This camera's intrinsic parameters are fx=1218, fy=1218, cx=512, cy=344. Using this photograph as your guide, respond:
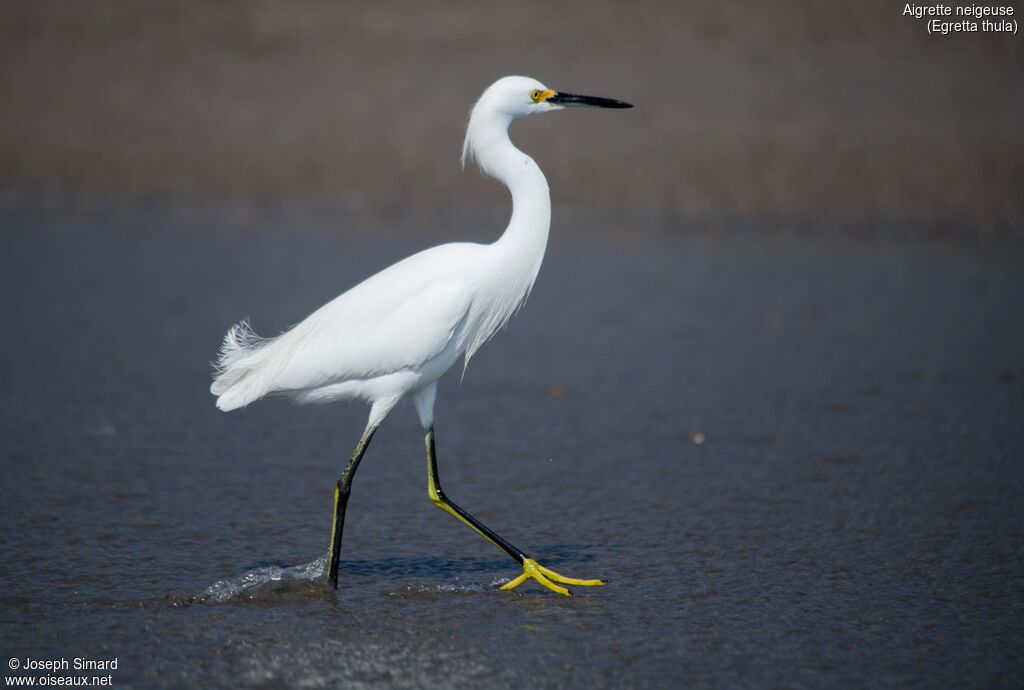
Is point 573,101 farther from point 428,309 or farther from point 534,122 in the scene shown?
point 534,122

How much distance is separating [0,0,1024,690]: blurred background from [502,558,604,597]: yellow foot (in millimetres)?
65

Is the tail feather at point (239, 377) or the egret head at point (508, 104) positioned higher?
the egret head at point (508, 104)

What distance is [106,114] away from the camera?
14.1 meters

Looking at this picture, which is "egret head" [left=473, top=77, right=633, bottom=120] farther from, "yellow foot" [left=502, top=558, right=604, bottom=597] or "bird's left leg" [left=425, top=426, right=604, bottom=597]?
"yellow foot" [left=502, top=558, right=604, bottom=597]

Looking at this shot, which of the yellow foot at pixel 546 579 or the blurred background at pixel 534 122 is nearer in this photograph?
the yellow foot at pixel 546 579

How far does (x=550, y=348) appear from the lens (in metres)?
8.48

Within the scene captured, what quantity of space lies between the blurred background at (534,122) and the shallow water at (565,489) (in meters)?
2.27

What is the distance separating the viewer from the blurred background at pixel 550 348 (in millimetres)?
4484

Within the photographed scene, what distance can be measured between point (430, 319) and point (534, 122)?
9.02 metres

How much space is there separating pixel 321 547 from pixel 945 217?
8545 millimetres

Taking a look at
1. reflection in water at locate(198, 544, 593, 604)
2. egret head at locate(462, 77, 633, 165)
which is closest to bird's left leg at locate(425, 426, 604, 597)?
reflection in water at locate(198, 544, 593, 604)

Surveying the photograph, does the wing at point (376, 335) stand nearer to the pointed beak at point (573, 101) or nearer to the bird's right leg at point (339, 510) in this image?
the bird's right leg at point (339, 510)

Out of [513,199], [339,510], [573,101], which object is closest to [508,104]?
[573,101]

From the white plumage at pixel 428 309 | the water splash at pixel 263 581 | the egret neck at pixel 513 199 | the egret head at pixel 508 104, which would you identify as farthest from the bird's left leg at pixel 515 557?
the egret head at pixel 508 104
